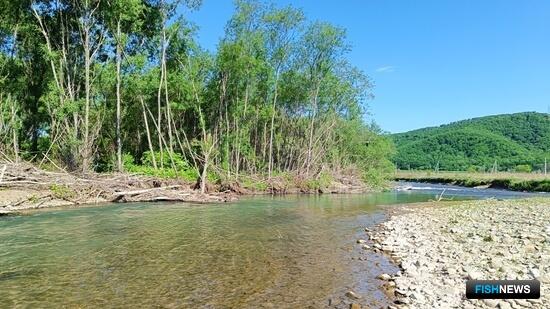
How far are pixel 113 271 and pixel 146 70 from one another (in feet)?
107

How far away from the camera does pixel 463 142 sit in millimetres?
159875

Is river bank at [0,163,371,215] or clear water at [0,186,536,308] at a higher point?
river bank at [0,163,371,215]

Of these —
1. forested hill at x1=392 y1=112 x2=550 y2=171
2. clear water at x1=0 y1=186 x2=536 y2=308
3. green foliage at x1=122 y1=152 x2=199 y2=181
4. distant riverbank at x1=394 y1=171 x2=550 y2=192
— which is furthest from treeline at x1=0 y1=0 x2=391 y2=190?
forested hill at x1=392 y1=112 x2=550 y2=171

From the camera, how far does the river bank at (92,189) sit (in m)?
25.0

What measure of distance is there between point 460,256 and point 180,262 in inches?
324

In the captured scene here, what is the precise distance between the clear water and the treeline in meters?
15.6

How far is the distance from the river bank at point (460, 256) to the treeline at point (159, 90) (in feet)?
70.0

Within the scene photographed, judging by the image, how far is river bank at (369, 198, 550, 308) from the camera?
29.2 feet

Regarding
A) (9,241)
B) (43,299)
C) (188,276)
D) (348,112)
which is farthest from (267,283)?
(348,112)

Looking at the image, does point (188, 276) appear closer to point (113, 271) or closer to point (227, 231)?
point (113, 271)

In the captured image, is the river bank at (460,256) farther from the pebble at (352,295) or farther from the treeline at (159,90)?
the treeline at (159,90)

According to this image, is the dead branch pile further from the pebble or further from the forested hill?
the forested hill

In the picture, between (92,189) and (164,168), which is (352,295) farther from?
(164,168)

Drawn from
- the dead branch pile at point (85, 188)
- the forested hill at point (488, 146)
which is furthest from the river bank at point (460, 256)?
the forested hill at point (488, 146)
